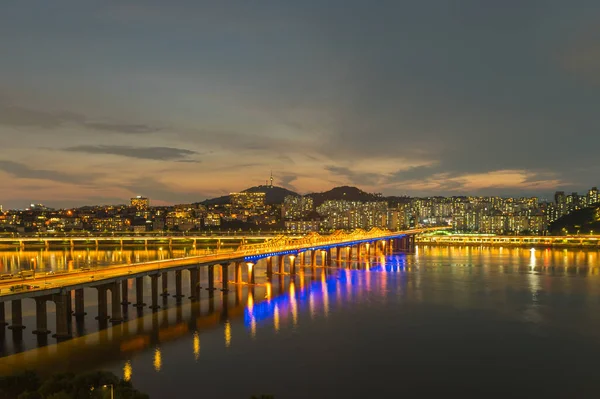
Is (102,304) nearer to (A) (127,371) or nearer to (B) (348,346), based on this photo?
(A) (127,371)

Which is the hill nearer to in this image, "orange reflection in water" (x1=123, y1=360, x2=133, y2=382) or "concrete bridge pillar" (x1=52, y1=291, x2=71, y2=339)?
"orange reflection in water" (x1=123, y1=360, x2=133, y2=382)

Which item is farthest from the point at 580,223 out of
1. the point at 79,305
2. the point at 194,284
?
the point at 79,305

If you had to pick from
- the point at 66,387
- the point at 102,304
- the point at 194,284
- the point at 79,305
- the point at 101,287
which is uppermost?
the point at 101,287

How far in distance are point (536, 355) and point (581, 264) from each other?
6183 centimetres

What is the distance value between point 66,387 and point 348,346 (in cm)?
1851

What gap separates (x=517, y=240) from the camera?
5694 inches

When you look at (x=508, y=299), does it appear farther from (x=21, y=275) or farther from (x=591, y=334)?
(x=21, y=275)

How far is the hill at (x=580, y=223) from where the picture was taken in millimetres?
153875

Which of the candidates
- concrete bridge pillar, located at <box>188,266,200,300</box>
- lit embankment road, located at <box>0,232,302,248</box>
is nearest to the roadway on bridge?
concrete bridge pillar, located at <box>188,266,200,300</box>

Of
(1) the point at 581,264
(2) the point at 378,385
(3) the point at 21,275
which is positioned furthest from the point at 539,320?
(1) the point at 581,264

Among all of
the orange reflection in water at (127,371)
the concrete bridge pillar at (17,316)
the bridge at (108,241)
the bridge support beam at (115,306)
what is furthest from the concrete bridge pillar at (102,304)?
the bridge at (108,241)

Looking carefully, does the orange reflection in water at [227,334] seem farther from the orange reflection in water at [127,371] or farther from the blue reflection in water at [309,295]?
the orange reflection in water at [127,371]

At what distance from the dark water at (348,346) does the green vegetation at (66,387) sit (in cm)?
573

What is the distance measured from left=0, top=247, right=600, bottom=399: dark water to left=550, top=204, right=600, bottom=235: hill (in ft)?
378
